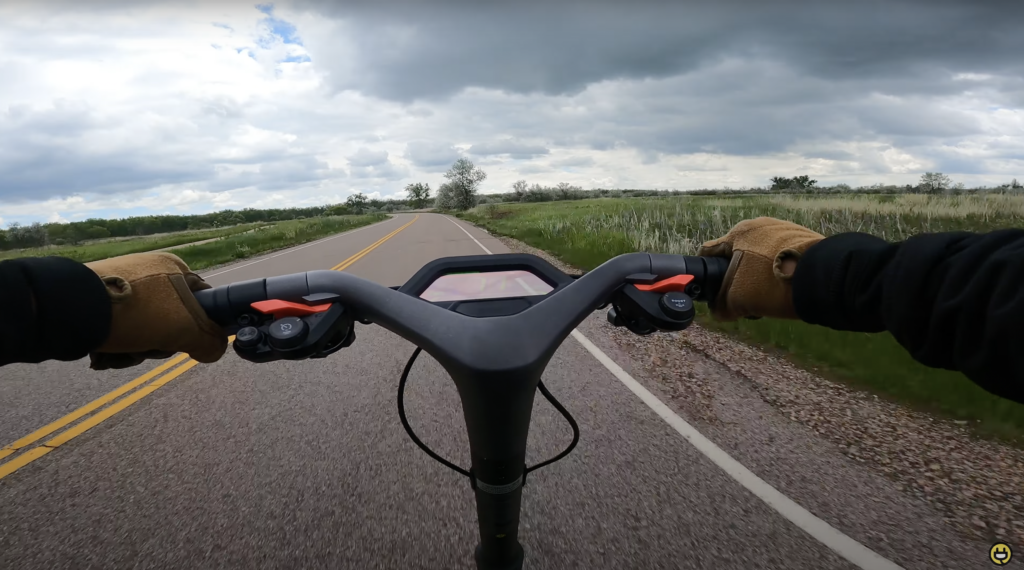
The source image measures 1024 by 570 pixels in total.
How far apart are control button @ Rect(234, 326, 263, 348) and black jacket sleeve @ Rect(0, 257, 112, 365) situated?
0.25m

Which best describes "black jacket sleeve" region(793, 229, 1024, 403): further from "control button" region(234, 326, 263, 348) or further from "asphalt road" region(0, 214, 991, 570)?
"asphalt road" region(0, 214, 991, 570)

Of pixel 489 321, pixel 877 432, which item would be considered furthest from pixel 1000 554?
pixel 489 321

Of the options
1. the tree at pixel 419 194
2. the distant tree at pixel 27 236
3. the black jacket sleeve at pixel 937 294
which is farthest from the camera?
the tree at pixel 419 194

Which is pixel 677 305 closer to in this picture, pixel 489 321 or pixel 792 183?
pixel 489 321

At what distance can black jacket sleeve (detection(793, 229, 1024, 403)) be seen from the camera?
86 cm

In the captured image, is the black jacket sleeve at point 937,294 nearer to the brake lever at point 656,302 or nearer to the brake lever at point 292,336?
the brake lever at point 656,302

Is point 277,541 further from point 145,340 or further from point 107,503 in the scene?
point 145,340

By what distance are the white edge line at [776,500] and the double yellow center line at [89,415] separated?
3.92m

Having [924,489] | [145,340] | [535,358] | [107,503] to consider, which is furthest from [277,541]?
[924,489]

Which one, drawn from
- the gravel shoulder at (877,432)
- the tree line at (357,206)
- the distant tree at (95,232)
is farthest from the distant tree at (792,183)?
the distant tree at (95,232)

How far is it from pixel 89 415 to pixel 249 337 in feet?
15.0

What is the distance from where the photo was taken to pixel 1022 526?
8.92ft

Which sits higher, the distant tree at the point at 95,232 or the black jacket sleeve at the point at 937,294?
the black jacket sleeve at the point at 937,294

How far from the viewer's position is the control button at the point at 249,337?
119 centimetres
